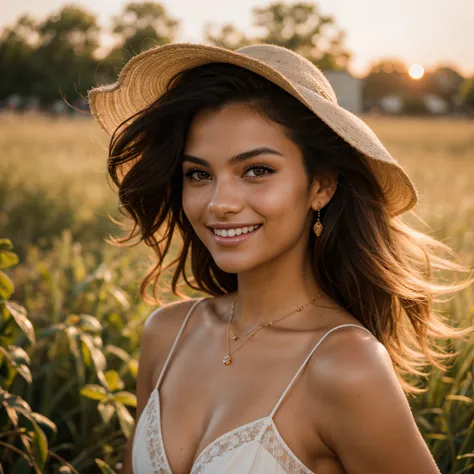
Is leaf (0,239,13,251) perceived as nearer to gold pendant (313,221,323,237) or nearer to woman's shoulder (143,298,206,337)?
woman's shoulder (143,298,206,337)

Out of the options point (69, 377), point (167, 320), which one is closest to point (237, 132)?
point (167, 320)

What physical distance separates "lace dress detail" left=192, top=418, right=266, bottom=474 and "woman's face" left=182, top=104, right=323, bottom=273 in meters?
0.40

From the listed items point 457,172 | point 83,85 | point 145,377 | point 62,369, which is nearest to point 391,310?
point 145,377

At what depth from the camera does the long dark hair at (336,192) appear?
177 centimetres

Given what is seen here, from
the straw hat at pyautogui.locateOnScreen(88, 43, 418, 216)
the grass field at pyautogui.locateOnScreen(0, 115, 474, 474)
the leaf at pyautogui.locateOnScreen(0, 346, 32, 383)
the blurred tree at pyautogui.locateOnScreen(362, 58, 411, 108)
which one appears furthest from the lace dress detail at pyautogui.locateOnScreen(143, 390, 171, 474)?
the blurred tree at pyautogui.locateOnScreen(362, 58, 411, 108)

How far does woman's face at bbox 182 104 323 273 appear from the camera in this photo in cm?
170

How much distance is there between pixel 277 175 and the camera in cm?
171

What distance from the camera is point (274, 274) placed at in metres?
1.87

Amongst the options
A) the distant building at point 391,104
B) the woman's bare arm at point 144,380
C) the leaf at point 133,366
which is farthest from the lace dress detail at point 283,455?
the distant building at point 391,104

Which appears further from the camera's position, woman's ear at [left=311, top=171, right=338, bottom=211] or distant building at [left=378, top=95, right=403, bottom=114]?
distant building at [left=378, top=95, right=403, bottom=114]

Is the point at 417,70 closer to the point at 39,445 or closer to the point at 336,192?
the point at 336,192

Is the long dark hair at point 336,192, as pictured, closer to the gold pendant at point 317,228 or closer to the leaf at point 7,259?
the gold pendant at point 317,228

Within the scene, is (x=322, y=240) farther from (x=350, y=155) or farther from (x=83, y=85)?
(x=83, y=85)

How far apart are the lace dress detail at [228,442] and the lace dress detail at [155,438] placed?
0.49 feet
